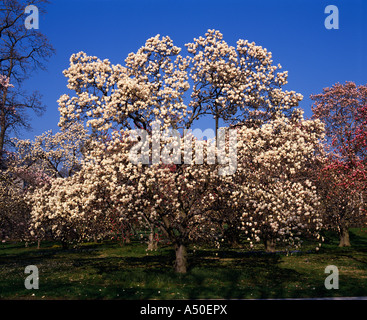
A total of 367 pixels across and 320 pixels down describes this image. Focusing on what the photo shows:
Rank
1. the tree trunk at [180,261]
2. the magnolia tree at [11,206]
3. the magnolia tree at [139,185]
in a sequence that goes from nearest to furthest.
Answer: the magnolia tree at [139,185]
the tree trunk at [180,261]
the magnolia tree at [11,206]

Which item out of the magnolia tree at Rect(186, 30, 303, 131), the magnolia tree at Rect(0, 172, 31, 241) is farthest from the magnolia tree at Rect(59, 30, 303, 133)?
the magnolia tree at Rect(0, 172, 31, 241)

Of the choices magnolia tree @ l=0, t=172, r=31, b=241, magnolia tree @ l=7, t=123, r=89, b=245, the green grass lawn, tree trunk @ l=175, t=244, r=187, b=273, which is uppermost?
magnolia tree @ l=7, t=123, r=89, b=245

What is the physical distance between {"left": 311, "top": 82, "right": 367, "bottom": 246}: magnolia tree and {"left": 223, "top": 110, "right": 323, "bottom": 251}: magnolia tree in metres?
8.97

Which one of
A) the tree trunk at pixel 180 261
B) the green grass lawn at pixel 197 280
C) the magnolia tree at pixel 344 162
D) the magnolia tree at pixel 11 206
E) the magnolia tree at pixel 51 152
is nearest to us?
the green grass lawn at pixel 197 280

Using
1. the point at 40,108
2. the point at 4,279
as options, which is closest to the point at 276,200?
the point at 4,279

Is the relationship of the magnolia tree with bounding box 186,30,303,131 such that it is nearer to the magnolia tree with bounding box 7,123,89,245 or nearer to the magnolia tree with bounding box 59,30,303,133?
the magnolia tree with bounding box 59,30,303,133

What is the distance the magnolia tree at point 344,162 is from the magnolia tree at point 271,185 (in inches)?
353

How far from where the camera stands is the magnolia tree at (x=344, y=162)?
90.2 ft

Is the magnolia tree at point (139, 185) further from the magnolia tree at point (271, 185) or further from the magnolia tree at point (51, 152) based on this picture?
the magnolia tree at point (51, 152)

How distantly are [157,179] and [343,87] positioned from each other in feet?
135

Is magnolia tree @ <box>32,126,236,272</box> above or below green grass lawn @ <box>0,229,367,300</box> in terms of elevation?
above

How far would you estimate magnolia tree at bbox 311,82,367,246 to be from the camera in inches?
1082

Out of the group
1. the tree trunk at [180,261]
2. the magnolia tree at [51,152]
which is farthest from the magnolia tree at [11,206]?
the tree trunk at [180,261]

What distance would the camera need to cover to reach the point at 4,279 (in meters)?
20.5
